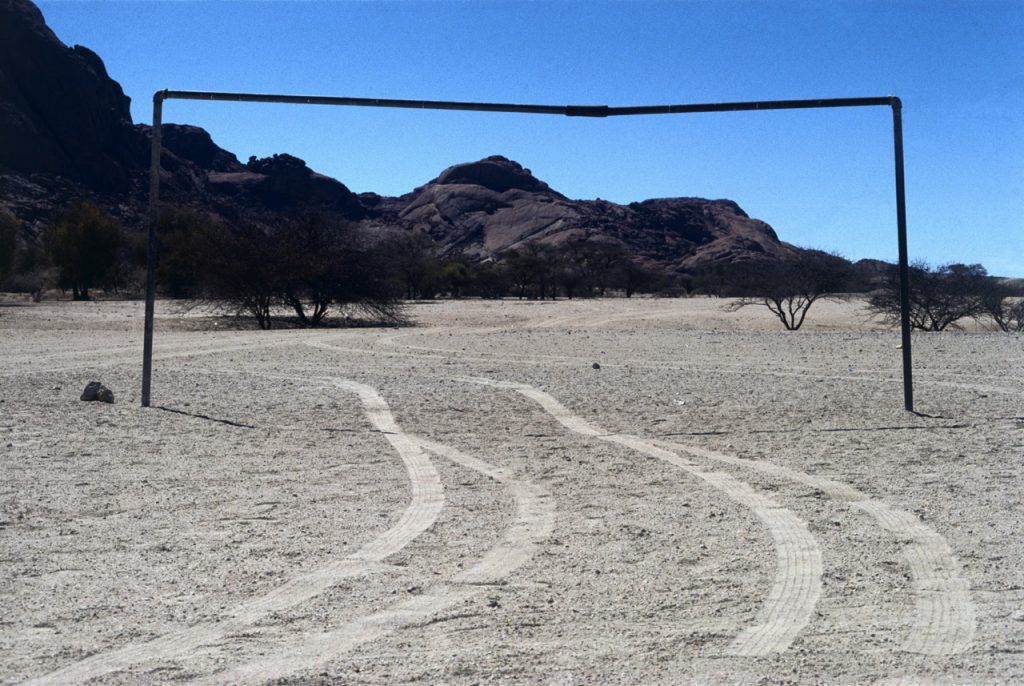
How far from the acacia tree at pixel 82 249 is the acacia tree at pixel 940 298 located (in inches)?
1639

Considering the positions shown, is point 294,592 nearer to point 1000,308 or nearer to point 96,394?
point 96,394

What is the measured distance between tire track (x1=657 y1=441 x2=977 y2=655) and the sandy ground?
0.8 inches

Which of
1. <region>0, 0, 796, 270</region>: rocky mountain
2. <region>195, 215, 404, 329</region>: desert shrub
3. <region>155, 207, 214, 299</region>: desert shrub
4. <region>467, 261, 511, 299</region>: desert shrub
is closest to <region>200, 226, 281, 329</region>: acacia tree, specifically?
<region>195, 215, 404, 329</region>: desert shrub

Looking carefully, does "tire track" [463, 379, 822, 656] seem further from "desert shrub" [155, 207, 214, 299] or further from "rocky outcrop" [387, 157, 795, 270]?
"rocky outcrop" [387, 157, 795, 270]

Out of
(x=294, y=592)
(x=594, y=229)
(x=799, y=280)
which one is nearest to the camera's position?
(x=294, y=592)

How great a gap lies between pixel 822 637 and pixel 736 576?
3.02 ft

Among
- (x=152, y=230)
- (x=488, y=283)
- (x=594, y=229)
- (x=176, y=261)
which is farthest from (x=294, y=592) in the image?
(x=594, y=229)

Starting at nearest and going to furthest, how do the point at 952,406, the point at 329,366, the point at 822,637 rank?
the point at 822,637 → the point at 952,406 → the point at 329,366

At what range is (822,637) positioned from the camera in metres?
4.26

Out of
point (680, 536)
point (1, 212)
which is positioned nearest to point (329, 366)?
point (680, 536)

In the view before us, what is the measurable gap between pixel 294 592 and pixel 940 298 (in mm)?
29672

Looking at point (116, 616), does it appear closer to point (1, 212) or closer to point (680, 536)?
point (680, 536)

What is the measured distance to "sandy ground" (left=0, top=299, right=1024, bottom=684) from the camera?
4.08m

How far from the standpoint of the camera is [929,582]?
4996 mm
